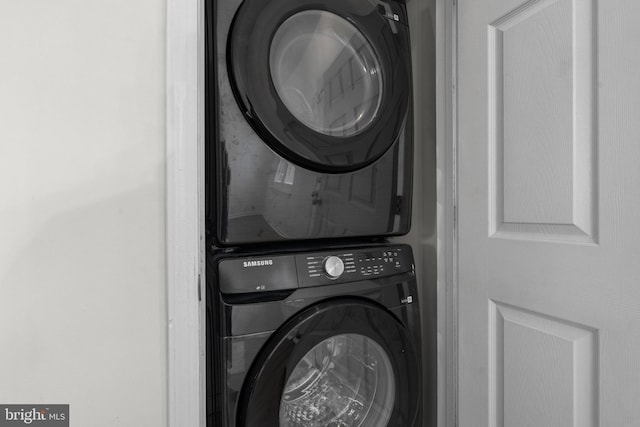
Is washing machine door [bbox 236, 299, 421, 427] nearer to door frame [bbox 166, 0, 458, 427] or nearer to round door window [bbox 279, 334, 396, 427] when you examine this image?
round door window [bbox 279, 334, 396, 427]

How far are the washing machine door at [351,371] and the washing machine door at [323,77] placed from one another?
1.38ft

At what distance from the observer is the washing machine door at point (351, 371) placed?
1012mm

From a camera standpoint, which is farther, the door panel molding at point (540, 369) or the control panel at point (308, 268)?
the control panel at point (308, 268)

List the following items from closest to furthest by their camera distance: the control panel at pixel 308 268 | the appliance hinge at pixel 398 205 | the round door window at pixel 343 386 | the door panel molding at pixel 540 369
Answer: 1. the door panel molding at pixel 540 369
2. the control panel at pixel 308 268
3. the round door window at pixel 343 386
4. the appliance hinge at pixel 398 205

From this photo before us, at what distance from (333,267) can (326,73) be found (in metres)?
0.55

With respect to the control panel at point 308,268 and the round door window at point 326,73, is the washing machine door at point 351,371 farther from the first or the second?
the round door window at point 326,73

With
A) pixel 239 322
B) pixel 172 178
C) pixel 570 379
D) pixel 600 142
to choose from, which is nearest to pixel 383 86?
pixel 600 142

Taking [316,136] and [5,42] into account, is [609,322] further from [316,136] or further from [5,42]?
[5,42]

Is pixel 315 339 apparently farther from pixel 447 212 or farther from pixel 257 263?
pixel 447 212

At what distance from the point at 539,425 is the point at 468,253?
49 centimetres

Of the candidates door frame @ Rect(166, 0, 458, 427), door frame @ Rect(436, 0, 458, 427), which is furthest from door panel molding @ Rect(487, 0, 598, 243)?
door frame @ Rect(166, 0, 458, 427)

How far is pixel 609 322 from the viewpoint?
2.57ft

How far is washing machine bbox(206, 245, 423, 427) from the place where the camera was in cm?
92

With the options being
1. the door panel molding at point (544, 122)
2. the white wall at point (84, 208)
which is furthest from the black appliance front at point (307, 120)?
the door panel molding at point (544, 122)
